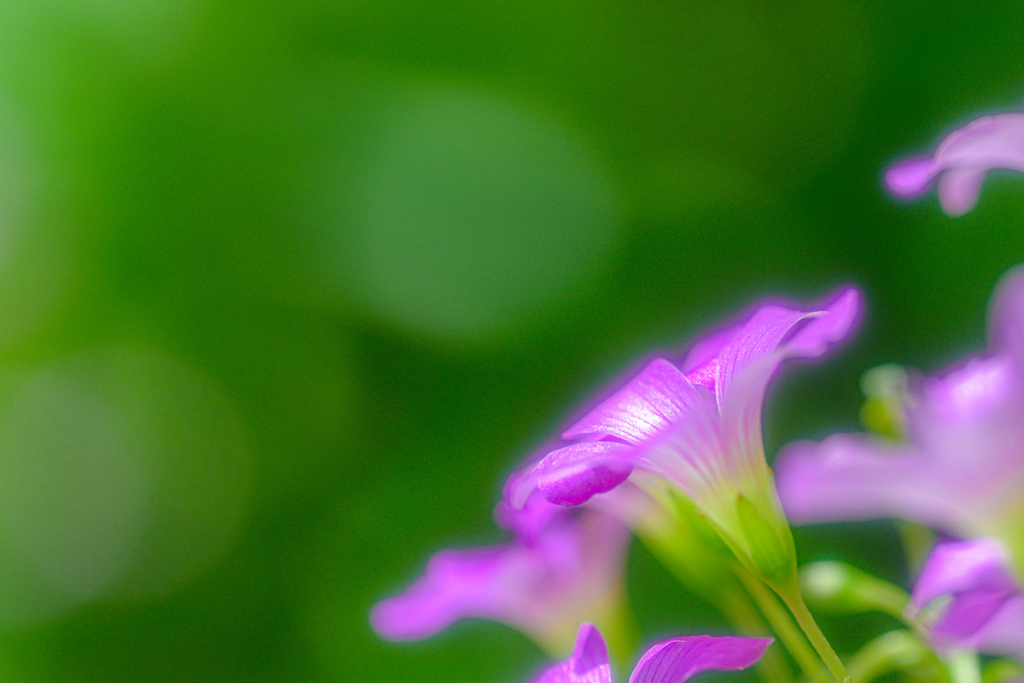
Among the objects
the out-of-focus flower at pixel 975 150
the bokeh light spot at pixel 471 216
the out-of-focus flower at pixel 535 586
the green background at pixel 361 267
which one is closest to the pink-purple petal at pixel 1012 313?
the out-of-focus flower at pixel 975 150

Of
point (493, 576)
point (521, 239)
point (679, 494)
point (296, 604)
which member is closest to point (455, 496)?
point (296, 604)

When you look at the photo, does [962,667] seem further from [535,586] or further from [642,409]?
[535,586]

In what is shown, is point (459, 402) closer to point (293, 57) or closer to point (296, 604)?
point (296, 604)

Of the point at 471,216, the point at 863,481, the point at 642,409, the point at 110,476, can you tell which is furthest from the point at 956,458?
the point at 110,476

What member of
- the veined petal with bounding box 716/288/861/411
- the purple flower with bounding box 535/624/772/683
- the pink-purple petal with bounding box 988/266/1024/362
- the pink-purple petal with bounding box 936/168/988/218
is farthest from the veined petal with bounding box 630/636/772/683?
the pink-purple petal with bounding box 936/168/988/218

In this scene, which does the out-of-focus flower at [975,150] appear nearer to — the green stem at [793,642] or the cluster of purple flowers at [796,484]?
the cluster of purple flowers at [796,484]

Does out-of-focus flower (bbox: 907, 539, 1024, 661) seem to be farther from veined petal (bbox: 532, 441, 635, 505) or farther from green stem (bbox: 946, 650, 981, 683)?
veined petal (bbox: 532, 441, 635, 505)

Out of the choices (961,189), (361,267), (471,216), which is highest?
(471,216)
